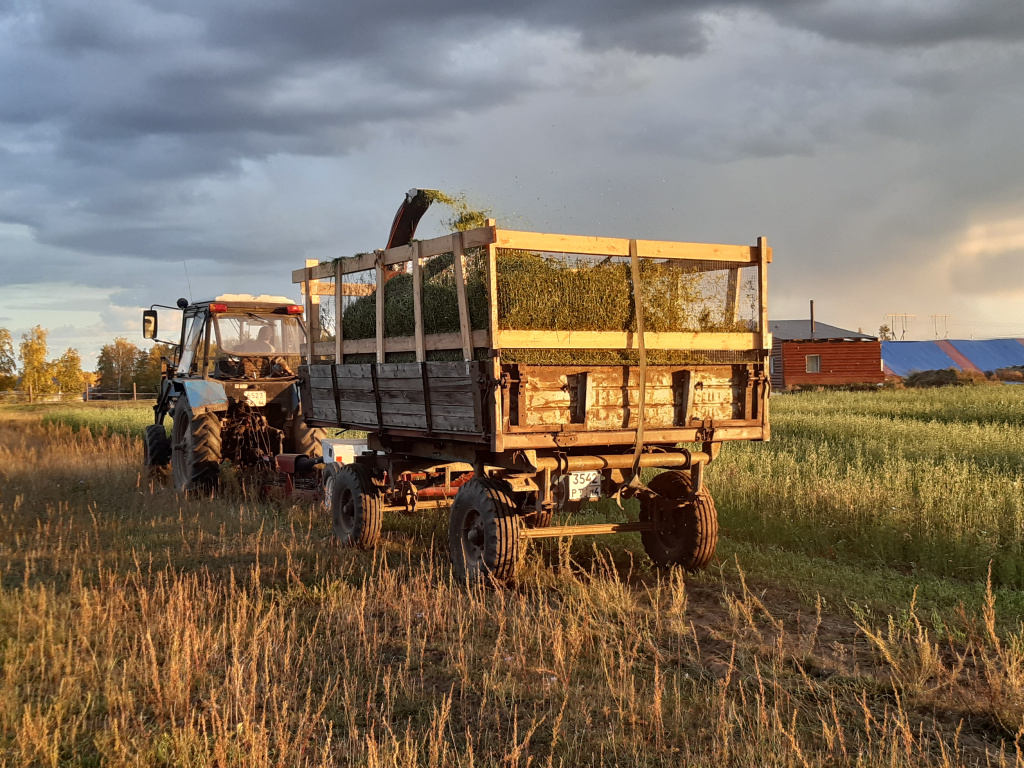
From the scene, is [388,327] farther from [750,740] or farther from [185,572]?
[750,740]

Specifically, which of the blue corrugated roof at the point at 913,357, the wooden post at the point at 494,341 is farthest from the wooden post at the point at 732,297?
the blue corrugated roof at the point at 913,357

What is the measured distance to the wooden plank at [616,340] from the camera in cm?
613

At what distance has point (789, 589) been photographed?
6.71 meters

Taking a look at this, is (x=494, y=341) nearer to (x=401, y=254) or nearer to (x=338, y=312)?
(x=401, y=254)

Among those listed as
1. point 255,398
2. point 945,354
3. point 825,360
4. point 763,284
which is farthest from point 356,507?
point 945,354

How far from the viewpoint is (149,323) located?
1212 cm

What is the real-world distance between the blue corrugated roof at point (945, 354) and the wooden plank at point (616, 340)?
55.8m

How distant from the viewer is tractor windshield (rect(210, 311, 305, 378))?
39.5 feet

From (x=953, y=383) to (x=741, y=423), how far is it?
4423 cm

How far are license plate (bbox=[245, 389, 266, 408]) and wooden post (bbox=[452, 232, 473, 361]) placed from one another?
242 inches

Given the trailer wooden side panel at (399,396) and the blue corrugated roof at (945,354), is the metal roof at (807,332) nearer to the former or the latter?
the blue corrugated roof at (945,354)

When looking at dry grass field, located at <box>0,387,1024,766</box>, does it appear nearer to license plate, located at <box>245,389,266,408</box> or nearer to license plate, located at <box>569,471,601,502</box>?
Answer: license plate, located at <box>569,471,601,502</box>

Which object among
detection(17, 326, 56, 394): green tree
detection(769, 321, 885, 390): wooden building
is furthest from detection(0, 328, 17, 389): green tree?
detection(769, 321, 885, 390): wooden building

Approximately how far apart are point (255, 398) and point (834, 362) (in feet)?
146
